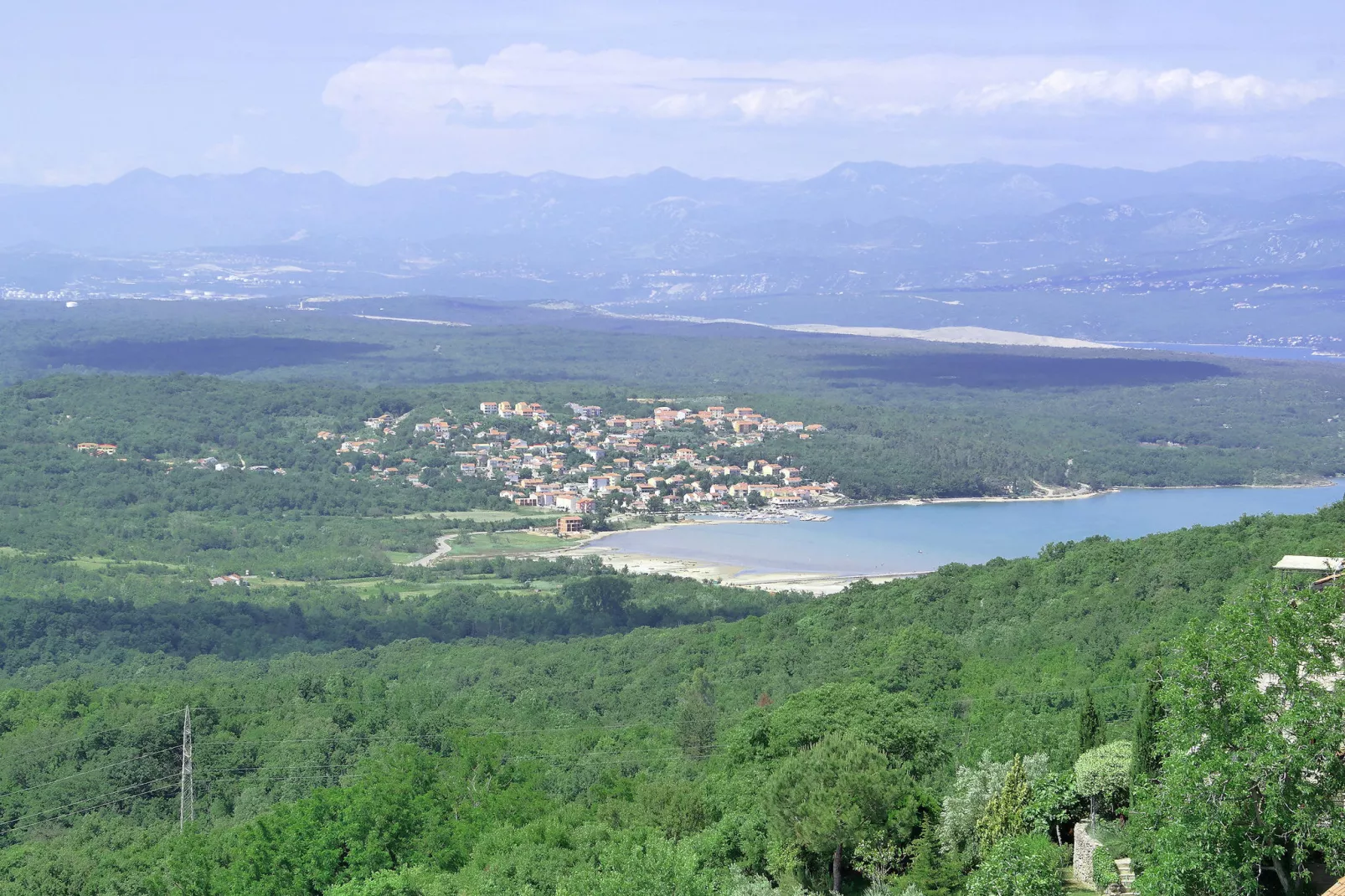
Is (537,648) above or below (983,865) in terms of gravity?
below

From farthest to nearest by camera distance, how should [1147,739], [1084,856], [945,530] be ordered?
[945,530], [1084,856], [1147,739]

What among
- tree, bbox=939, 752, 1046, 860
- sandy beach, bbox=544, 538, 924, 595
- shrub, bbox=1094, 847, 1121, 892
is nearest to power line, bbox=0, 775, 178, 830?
tree, bbox=939, 752, 1046, 860

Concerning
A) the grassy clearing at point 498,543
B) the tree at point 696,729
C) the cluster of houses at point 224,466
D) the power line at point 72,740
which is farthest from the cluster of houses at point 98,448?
the tree at point 696,729

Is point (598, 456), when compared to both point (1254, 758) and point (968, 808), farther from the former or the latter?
point (1254, 758)

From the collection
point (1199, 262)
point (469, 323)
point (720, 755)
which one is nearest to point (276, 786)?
point (720, 755)

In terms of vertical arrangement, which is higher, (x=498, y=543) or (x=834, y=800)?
(x=834, y=800)

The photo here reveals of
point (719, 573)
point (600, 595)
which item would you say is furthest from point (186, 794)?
point (719, 573)

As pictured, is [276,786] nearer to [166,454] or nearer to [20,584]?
[20,584]
